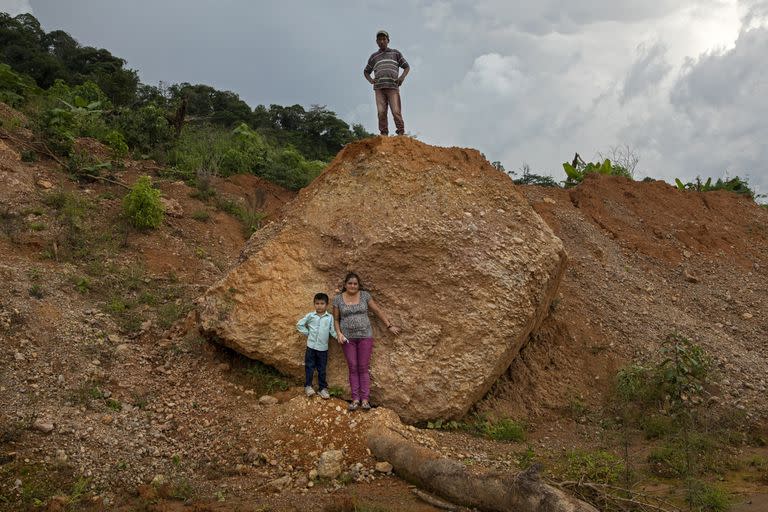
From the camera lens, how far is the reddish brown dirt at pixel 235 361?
5.25m

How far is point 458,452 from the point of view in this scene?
5.82 meters

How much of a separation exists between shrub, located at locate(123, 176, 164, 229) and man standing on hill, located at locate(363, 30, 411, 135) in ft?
14.0

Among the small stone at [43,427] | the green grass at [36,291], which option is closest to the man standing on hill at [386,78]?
the green grass at [36,291]

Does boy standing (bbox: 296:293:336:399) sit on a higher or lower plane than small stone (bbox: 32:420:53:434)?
higher

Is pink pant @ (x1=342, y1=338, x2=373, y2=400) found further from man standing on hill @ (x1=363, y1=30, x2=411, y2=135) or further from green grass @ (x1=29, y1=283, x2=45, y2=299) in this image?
green grass @ (x1=29, y1=283, x2=45, y2=299)

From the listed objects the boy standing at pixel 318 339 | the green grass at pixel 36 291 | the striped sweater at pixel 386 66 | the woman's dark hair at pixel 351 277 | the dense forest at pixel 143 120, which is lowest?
the boy standing at pixel 318 339

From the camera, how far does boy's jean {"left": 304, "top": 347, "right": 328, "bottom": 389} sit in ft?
20.3

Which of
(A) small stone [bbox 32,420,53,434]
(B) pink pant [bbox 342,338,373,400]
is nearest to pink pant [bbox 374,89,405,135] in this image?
(B) pink pant [bbox 342,338,373,400]

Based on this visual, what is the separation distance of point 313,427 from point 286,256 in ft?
6.34

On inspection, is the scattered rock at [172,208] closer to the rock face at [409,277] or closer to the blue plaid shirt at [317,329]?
the rock face at [409,277]

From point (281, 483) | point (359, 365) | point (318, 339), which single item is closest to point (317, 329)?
point (318, 339)

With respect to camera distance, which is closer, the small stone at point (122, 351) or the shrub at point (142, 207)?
the small stone at point (122, 351)

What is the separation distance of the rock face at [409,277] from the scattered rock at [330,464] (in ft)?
3.09

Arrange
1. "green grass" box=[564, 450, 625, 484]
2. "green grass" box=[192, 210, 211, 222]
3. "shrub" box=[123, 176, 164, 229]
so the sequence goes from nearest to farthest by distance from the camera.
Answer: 1. "green grass" box=[564, 450, 625, 484]
2. "shrub" box=[123, 176, 164, 229]
3. "green grass" box=[192, 210, 211, 222]
